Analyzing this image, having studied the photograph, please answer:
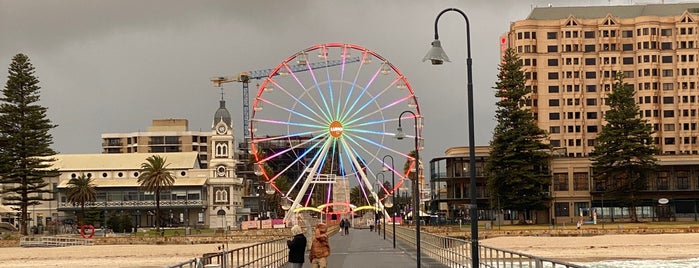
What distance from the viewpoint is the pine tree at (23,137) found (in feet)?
325

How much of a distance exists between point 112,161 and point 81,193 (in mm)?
22188

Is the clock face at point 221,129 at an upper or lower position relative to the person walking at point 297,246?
upper

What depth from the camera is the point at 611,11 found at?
480ft

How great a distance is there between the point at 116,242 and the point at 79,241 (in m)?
3.55

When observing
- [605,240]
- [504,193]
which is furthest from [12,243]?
[605,240]

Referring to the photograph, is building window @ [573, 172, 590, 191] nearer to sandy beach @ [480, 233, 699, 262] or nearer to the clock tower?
sandy beach @ [480, 233, 699, 262]

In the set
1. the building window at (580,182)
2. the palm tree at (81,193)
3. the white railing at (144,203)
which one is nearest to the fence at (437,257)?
the building window at (580,182)

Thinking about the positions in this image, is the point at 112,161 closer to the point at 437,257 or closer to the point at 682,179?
the point at 682,179

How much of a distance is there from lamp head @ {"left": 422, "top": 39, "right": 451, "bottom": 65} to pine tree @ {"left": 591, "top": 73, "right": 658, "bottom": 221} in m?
80.7

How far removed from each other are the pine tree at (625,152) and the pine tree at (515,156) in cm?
614

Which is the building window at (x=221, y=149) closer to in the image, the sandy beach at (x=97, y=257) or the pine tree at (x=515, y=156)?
the pine tree at (x=515, y=156)

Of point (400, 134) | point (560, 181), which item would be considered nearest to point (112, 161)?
point (560, 181)

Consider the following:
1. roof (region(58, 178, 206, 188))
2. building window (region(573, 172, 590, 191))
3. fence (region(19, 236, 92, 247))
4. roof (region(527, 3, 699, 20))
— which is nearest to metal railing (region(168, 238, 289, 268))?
fence (region(19, 236, 92, 247))

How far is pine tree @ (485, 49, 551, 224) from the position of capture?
9625 centimetres
